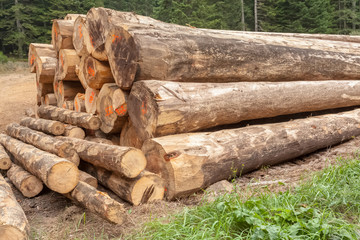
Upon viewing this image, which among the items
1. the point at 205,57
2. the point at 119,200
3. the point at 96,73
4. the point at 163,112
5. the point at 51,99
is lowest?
the point at 119,200

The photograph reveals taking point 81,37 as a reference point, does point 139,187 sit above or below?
below

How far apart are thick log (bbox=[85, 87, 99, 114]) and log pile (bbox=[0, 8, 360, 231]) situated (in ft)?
0.06

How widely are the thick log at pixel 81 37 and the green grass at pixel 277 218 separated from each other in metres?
2.97

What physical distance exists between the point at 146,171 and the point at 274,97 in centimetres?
231

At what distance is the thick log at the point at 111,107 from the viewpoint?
3895 millimetres

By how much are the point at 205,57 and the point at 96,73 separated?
154 centimetres

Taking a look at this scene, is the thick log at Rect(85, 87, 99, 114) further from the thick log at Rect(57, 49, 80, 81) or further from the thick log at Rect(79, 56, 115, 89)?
the thick log at Rect(57, 49, 80, 81)

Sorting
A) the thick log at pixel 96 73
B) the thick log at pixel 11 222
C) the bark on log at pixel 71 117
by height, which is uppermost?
the thick log at pixel 96 73

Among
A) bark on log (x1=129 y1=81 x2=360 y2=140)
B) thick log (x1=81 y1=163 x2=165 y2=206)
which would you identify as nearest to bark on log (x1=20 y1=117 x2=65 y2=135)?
bark on log (x1=129 y1=81 x2=360 y2=140)

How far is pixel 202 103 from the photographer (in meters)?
3.60

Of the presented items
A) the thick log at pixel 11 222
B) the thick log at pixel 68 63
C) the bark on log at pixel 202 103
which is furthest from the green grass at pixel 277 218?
the thick log at pixel 68 63

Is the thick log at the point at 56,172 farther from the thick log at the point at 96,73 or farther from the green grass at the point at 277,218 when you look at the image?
the thick log at the point at 96,73

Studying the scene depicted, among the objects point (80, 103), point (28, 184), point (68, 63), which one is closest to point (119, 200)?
point (28, 184)

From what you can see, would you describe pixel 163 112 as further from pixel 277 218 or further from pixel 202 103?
pixel 277 218
